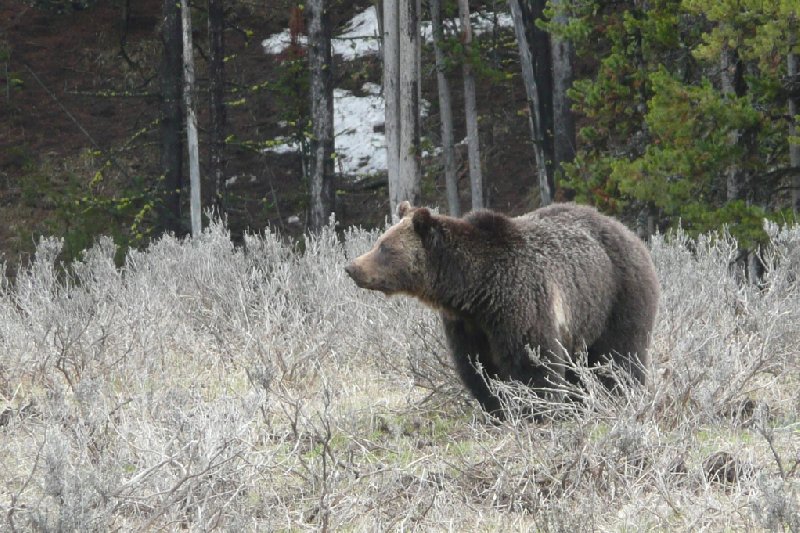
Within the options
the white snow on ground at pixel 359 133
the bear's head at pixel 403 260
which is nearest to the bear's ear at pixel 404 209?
the bear's head at pixel 403 260

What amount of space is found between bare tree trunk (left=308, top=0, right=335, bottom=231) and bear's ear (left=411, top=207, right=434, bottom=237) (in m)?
13.1

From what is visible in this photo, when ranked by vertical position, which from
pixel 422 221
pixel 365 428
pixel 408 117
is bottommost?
pixel 365 428

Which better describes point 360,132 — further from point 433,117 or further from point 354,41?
point 354,41

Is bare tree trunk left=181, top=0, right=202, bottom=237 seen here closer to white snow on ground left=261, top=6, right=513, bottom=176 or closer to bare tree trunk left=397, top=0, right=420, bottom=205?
bare tree trunk left=397, top=0, right=420, bottom=205

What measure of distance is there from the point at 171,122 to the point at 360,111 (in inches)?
292

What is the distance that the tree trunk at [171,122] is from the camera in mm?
21203

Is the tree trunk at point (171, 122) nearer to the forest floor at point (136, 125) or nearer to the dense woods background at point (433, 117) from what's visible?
the dense woods background at point (433, 117)

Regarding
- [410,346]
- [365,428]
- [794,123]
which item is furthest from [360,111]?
[365,428]

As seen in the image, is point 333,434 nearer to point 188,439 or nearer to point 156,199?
point 188,439

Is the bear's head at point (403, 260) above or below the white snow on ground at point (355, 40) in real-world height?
below

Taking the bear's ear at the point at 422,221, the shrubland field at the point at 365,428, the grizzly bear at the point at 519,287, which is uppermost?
the bear's ear at the point at 422,221

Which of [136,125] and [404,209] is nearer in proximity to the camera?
[404,209]

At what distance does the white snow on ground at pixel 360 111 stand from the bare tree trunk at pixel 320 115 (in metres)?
5.27

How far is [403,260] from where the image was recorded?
21.8 feet
